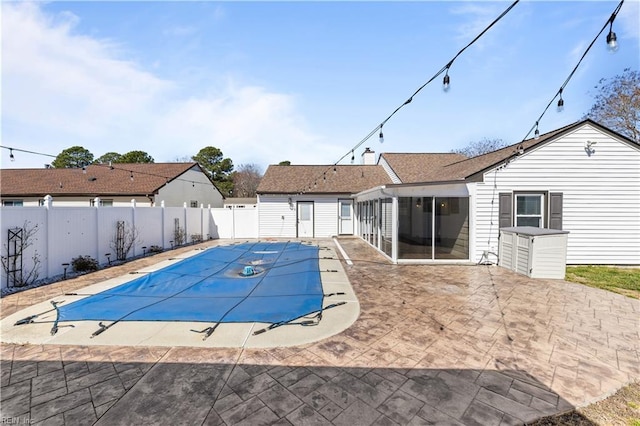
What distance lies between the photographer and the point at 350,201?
16.9 metres

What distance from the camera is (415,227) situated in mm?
13523

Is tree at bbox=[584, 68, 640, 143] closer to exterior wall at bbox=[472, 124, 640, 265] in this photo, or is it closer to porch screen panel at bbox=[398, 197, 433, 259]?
exterior wall at bbox=[472, 124, 640, 265]

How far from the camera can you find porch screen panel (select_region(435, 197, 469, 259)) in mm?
9336

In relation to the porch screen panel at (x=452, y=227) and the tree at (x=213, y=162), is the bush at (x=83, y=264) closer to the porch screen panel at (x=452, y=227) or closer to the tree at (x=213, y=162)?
the porch screen panel at (x=452, y=227)

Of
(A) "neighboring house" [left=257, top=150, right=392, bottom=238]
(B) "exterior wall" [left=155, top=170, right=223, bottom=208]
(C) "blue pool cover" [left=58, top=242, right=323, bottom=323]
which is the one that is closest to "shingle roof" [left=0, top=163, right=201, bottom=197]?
(B) "exterior wall" [left=155, top=170, right=223, bottom=208]

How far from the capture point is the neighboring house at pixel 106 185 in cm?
1633

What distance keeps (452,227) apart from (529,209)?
94.6 inches

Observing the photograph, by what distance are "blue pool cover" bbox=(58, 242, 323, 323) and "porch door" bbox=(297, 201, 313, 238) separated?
7.07 metres

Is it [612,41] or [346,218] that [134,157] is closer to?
[346,218]

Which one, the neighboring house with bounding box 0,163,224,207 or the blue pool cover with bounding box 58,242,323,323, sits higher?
the neighboring house with bounding box 0,163,224,207

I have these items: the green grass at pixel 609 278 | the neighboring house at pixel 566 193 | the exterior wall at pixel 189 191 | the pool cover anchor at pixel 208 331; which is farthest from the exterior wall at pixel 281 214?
the pool cover anchor at pixel 208 331

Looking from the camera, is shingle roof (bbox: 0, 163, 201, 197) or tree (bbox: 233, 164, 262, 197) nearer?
shingle roof (bbox: 0, 163, 201, 197)

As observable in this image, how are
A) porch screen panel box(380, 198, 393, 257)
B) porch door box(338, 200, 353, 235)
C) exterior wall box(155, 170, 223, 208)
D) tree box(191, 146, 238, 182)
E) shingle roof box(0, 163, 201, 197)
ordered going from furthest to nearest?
tree box(191, 146, 238, 182), exterior wall box(155, 170, 223, 208), porch door box(338, 200, 353, 235), shingle roof box(0, 163, 201, 197), porch screen panel box(380, 198, 393, 257)

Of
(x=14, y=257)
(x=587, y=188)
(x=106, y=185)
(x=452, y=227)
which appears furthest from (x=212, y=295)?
(x=106, y=185)
